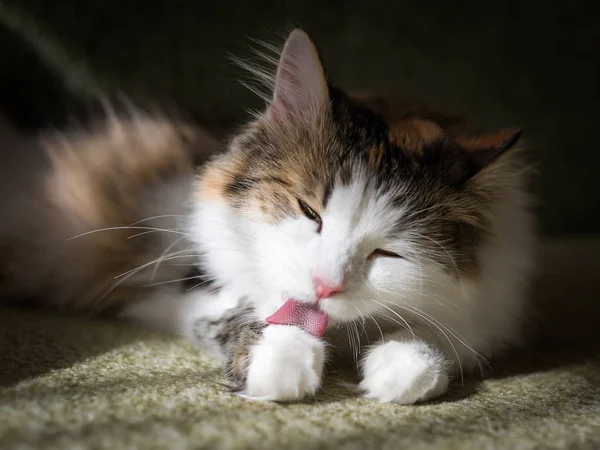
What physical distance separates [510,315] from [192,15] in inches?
48.8

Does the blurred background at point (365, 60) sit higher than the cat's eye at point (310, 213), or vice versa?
the blurred background at point (365, 60)

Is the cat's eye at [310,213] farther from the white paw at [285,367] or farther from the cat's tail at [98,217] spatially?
the cat's tail at [98,217]

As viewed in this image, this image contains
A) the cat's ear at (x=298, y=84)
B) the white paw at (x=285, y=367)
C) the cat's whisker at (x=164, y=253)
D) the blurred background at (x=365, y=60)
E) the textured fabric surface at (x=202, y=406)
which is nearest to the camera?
the textured fabric surface at (x=202, y=406)

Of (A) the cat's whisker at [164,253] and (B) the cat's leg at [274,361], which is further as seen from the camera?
(A) the cat's whisker at [164,253]

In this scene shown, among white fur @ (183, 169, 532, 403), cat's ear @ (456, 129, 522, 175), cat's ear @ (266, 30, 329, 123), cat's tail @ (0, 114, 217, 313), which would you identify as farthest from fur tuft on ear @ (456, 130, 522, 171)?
cat's tail @ (0, 114, 217, 313)

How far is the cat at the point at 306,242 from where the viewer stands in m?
0.94

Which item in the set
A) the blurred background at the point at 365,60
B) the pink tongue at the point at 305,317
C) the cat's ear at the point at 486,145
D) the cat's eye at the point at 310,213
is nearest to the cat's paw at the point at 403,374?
the pink tongue at the point at 305,317

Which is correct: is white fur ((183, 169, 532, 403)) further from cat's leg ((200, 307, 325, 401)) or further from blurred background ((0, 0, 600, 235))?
blurred background ((0, 0, 600, 235))

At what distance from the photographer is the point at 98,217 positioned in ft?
4.50

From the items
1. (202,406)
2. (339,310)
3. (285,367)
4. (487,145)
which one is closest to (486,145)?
(487,145)

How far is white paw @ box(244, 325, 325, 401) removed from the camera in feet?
2.87

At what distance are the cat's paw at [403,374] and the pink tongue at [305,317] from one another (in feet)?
0.35

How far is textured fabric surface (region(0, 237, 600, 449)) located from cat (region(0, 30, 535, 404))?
55 millimetres

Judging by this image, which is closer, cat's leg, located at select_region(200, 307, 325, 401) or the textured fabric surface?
the textured fabric surface
